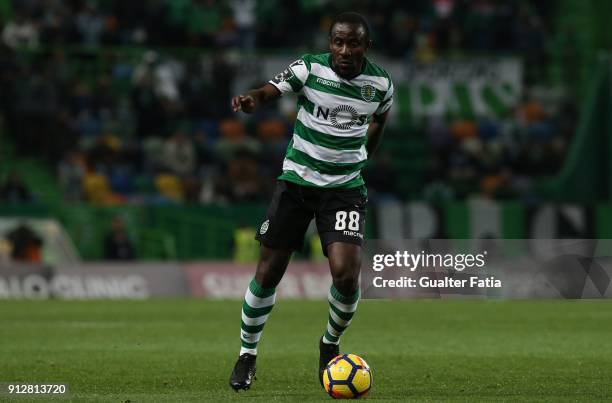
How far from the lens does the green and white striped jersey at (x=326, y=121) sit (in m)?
8.40

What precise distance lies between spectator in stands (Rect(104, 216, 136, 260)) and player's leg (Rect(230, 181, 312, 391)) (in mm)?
13868

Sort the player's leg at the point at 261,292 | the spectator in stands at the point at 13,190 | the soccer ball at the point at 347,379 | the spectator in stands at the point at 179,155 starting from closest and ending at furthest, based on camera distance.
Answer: the soccer ball at the point at 347,379
the player's leg at the point at 261,292
the spectator in stands at the point at 13,190
the spectator in stands at the point at 179,155

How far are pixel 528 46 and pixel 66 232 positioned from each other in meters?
11.1

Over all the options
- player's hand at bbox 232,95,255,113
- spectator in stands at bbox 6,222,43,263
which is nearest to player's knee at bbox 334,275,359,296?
player's hand at bbox 232,95,255,113

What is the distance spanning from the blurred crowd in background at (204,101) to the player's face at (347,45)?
50.6 feet

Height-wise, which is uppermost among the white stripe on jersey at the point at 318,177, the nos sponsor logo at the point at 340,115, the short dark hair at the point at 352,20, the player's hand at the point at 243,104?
the short dark hair at the point at 352,20

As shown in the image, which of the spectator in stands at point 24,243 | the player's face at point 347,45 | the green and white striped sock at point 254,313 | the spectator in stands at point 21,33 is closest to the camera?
the player's face at point 347,45

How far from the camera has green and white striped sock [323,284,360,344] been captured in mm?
8578

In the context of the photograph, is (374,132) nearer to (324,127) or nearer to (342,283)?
(324,127)

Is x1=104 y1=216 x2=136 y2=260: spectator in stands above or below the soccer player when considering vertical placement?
below

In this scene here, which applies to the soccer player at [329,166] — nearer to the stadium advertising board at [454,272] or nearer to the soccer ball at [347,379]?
the stadium advertising board at [454,272]

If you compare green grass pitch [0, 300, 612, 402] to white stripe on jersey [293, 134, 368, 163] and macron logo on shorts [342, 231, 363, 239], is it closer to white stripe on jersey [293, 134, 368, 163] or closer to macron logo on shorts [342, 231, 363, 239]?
macron logo on shorts [342, 231, 363, 239]

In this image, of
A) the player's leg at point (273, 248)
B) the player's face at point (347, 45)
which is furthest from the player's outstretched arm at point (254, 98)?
the player's leg at point (273, 248)

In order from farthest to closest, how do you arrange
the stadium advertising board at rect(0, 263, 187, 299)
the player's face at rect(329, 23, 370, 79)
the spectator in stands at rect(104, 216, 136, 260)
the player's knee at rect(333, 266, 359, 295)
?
1. the spectator in stands at rect(104, 216, 136, 260)
2. the stadium advertising board at rect(0, 263, 187, 299)
3. the player's knee at rect(333, 266, 359, 295)
4. the player's face at rect(329, 23, 370, 79)
